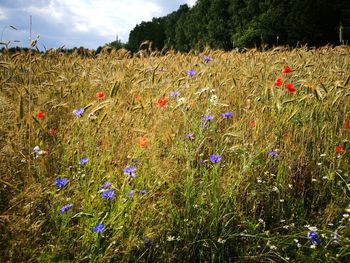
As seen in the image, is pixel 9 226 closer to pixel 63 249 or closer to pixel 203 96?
pixel 63 249

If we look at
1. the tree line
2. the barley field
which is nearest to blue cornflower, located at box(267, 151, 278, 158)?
the barley field

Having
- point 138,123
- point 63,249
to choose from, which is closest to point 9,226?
point 63,249

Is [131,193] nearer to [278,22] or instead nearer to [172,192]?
[172,192]

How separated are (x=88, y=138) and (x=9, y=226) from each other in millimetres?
812

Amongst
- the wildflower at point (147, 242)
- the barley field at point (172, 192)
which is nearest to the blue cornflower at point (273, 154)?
the barley field at point (172, 192)

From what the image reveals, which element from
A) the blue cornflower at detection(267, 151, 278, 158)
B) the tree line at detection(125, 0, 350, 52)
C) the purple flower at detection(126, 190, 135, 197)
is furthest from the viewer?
the tree line at detection(125, 0, 350, 52)

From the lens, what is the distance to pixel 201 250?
172 cm

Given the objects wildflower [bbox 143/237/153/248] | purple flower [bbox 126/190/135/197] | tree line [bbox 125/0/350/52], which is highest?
tree line [bbox 125/0/350/52]

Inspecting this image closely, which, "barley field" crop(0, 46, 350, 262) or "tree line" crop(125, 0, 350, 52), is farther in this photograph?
"tree line" crop(125, 0, 350, 52)

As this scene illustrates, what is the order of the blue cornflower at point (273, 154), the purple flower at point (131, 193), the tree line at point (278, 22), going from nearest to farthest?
the purple flower at point (131, 193), the blue cornflower at point (273, 154), the tree line at point (278, 22)

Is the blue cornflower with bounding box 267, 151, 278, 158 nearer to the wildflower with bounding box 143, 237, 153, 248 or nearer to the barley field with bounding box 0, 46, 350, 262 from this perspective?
the barley field with bounding box 0, 46, 350, 262

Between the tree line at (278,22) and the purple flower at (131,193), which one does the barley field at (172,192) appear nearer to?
the purple flower at (131,193)

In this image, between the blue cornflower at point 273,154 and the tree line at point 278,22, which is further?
the tree line at point 278,22

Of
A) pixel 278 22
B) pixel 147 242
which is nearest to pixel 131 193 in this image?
pixel 147 242
